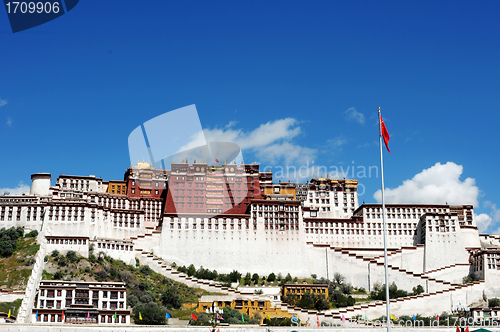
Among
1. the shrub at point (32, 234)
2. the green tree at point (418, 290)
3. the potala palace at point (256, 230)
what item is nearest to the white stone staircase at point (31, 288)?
the potala palace at point (256, 230)

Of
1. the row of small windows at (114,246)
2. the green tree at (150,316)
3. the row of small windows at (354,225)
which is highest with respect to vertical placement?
the row of small windows at (354,225)

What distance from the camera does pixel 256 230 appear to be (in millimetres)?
126938

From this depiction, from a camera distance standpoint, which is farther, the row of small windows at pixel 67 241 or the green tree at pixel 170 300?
the row of small windows at pixel 67 241

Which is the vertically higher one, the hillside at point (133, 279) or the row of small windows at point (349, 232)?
the row of small windows at point (349, 232)

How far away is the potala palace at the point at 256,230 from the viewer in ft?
375

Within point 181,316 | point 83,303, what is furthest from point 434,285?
point 83,303

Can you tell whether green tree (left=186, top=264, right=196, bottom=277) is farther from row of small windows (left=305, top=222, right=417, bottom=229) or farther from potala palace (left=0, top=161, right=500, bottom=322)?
row of small windows (left=305, top=222, right=417, bottom=229)

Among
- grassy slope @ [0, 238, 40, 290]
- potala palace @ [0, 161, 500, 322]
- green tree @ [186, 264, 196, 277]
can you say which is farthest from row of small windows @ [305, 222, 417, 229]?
grassy slope @ [0, 238, 40, 290]

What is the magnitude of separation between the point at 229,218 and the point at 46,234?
1473 inches

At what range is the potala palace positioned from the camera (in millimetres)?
114375

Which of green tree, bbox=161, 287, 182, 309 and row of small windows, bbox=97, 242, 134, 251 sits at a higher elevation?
row of small windows, bbox=97, 242, 134, 251

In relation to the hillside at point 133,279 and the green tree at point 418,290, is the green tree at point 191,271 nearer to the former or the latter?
the hillside at point 133,279

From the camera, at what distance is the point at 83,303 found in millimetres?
87625

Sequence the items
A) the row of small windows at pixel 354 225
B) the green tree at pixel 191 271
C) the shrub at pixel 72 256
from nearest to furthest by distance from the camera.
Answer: the shrub at pixel 72 256 < the green tree at pixel 191 271 < the row of small windows at pixel 354 225
